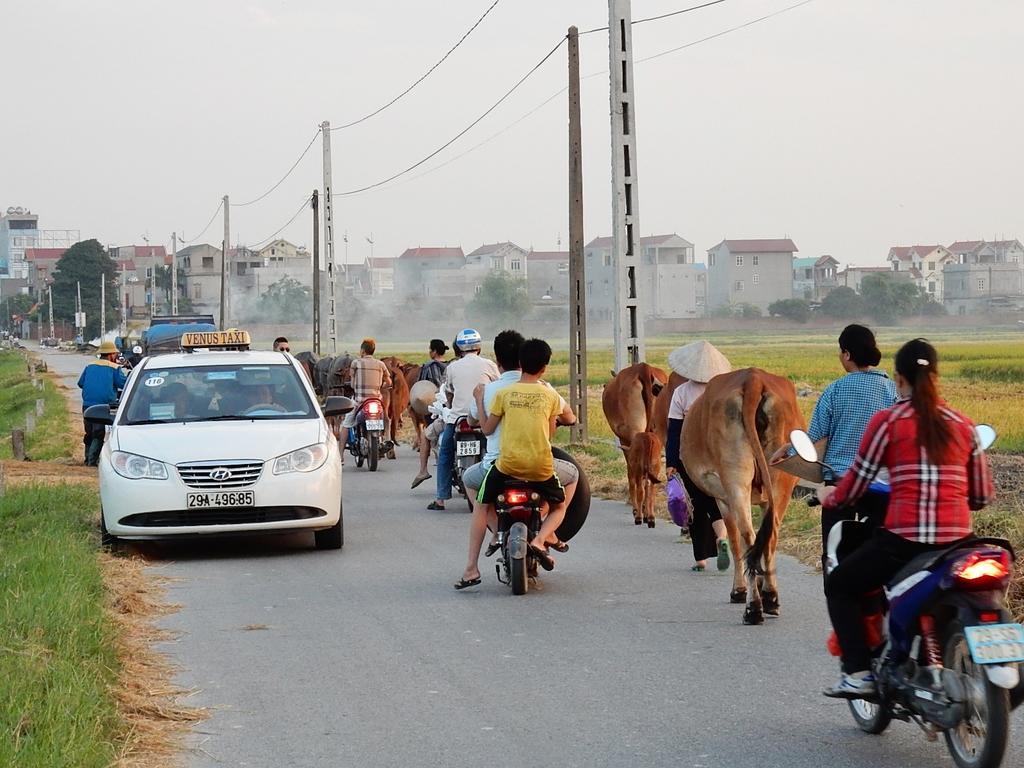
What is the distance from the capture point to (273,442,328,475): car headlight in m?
12.8

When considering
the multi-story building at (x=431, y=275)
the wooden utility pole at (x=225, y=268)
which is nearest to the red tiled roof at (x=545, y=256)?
the multi-story building at (x=431, y=275)

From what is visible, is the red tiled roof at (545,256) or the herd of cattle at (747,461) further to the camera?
the red tiled roof at (545,256)

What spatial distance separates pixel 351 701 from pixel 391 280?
182 meters

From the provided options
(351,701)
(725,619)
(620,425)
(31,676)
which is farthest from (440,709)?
(620,425)

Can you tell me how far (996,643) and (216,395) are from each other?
31.8 ft

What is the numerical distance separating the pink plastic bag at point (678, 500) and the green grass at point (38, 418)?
1674cm

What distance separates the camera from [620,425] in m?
16.3

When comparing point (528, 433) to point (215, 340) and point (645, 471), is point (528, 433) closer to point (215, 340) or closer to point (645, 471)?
point (645, 471)

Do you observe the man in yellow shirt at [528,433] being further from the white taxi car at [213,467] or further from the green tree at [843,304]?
the green tree at [843,304]

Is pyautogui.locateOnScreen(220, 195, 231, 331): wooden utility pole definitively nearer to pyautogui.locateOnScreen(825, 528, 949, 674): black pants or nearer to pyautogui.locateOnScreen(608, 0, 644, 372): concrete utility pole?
pyautogui.locateOnScreen(608, 0, 644, 372): concrete utility pole

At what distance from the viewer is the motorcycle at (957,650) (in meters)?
5.54

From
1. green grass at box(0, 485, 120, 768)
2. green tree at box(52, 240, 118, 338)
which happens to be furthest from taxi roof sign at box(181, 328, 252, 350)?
green tree at box(52, 240, 118, 338)

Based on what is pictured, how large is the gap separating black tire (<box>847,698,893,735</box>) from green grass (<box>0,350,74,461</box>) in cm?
2120

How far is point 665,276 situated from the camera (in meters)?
150
